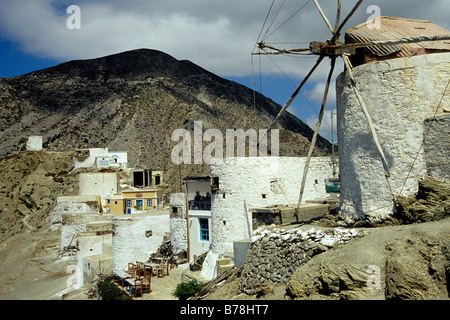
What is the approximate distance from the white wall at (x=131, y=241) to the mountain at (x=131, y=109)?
37819mm

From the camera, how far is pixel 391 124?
11312 millimetres

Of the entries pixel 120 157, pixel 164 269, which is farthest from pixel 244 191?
pixel 120 157

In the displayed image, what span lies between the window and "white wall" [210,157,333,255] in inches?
98.1

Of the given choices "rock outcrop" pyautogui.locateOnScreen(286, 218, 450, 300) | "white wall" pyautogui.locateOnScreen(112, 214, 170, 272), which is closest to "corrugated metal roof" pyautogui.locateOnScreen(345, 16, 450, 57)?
"rock outcrop" pyautogui.locateOnScreen(286, 218, 450, 300)

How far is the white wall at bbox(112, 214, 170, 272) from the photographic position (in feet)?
79.2

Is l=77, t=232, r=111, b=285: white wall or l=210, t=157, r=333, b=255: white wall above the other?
l=210, t=157, r=333, b=255: white wall

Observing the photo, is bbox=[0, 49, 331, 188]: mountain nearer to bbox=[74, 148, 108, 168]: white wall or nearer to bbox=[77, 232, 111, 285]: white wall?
bbox=[74, 148, 108, 168]: white wall

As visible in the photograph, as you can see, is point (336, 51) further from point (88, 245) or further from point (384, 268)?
point (88, 245)

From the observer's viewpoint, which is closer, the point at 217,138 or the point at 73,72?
the point at 217,138

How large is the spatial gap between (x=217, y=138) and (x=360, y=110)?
62.6 metres
